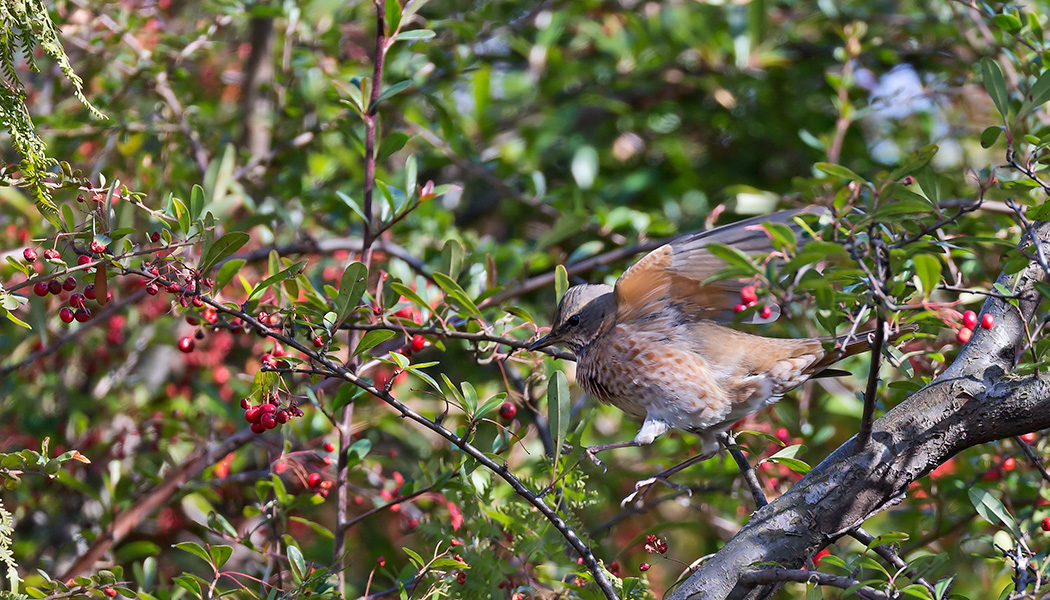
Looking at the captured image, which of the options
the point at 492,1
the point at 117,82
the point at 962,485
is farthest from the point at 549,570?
the point at 492,1

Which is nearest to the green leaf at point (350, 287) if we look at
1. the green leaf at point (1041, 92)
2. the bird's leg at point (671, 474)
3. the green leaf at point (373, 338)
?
the green leaf at point (373, 338)

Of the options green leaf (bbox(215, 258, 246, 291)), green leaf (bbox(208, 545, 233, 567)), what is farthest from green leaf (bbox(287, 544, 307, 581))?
green leaf (bbox(215, 258, 246, 291))

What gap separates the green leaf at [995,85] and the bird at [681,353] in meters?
0.83

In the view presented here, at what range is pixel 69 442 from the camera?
3.23 m

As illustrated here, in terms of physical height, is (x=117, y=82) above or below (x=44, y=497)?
above

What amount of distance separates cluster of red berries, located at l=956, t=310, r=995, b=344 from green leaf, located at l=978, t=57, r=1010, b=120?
40 cm

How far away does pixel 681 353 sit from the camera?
101 inches

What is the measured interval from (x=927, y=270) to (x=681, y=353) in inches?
45.7

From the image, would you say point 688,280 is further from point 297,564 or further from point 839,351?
point 297,564

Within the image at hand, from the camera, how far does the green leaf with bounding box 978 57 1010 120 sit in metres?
1.65

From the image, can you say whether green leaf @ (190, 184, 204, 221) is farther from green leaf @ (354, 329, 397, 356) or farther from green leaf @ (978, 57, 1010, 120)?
Answer: green leaf @ (978, 57, 1010, 120)

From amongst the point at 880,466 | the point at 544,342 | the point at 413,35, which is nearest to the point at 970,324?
the point at 880,466

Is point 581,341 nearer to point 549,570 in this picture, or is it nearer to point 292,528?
point 549,570

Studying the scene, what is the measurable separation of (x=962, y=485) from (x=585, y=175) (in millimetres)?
2024
